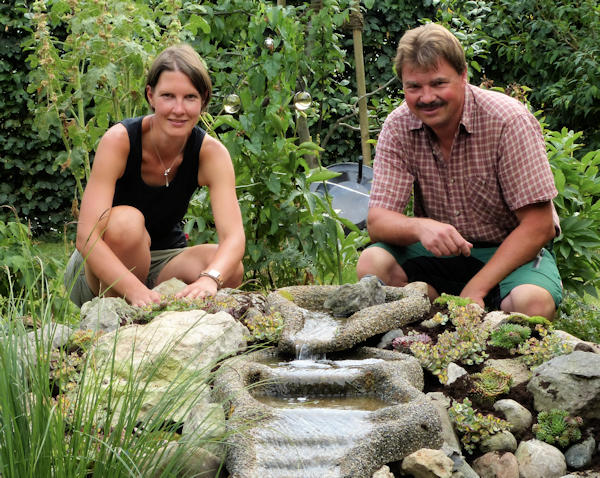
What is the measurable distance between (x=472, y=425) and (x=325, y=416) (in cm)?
46

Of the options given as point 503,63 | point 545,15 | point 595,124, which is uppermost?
point 545,15

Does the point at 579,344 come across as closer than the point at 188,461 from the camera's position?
No

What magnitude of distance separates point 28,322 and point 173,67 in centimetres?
121

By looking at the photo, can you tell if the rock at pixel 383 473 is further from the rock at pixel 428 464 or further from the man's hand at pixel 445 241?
the man's hand at pixel 445 241

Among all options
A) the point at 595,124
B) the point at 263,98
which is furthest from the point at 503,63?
the point at 263,98

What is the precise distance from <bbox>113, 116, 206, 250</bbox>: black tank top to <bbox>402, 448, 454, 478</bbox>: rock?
1807 mm

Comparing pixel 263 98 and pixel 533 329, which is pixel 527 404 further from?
pixel 263 98

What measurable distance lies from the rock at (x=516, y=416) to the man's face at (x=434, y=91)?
4.60ft

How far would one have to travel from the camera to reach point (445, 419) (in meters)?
2.42

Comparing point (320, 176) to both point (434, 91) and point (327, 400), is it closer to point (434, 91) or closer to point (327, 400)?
point (434, 91)

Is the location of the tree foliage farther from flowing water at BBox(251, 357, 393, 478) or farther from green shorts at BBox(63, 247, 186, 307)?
flowing water at BBox(251, 357, 393, 478)

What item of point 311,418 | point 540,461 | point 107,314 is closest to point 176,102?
point 107,314

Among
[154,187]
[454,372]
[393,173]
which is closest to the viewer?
[454,372]

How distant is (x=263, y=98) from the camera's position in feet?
14.0
